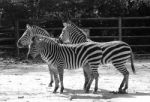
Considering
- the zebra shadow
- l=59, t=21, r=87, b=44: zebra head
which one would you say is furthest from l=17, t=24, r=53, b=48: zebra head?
the zebra shadow

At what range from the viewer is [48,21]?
20.4 metres

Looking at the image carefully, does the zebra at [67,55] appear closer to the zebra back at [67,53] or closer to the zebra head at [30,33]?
the zebra back at [67,53]

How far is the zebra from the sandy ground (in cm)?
56

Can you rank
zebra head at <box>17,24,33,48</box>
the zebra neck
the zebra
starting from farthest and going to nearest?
zebra head at <box>17,24,33,48</box>, the zebra neck, the zebra

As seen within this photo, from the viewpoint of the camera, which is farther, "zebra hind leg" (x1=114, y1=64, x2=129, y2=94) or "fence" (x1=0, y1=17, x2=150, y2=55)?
"fence" (x1=0, y1=17, x2=150, y2=55)

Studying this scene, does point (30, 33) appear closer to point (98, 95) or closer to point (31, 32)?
point (31, 32)

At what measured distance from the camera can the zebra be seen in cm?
1031

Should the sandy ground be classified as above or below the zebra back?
below

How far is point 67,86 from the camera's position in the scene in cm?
1132

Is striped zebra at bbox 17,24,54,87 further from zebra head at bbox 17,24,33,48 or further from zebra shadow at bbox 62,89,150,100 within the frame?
zebra shadow at bbox 62,89,150,100

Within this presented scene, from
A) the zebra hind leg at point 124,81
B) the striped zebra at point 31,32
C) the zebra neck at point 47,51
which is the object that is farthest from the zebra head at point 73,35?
the zebra hind leg at point 124,81

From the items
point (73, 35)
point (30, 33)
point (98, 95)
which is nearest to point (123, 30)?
point (30, 33)

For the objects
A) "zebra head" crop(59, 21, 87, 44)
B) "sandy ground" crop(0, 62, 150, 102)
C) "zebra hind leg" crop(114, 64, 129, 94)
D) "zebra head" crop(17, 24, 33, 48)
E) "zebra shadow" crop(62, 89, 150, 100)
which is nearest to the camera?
"sandy ground" crop(0, 62, 150, 102)

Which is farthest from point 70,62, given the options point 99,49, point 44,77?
point 44,77
